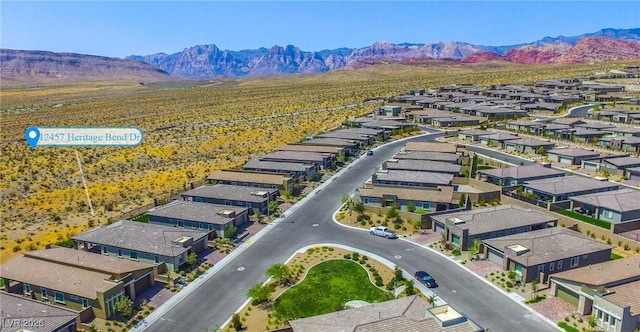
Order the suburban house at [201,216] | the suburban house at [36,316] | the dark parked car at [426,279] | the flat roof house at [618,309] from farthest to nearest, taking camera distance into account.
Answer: the suburban house at [201,216] < the dark parked car at [426,279] < the flat roof house at [618,309] < the suburban house at [36,316]

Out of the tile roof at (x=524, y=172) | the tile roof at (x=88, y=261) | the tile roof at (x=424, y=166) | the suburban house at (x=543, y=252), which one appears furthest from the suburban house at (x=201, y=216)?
the tile roof at (x=524, y=172)

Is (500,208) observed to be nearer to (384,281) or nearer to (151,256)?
(384,281)

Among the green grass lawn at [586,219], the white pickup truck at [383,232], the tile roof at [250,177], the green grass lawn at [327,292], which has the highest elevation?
the tile roof at [250,177]

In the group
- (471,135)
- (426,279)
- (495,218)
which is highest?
(471,135)

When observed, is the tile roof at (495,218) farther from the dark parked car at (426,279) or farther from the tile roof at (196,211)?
the tile roof at (196,211)

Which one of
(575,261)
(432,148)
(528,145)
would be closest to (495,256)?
(575,261)

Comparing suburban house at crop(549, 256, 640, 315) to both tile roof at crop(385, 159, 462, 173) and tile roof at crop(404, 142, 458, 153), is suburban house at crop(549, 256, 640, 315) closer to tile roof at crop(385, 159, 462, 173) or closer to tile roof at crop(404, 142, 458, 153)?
tile roof at crop(385, 159, 462, 173)

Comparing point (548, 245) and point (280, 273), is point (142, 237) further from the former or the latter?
point (548, 245)
